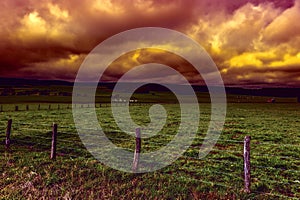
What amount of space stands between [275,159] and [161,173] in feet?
22.3

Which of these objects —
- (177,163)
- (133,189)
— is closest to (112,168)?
(133,189)

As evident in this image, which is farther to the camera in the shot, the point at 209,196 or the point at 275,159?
the point at 275,159

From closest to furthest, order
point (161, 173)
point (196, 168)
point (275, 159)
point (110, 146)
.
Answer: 1. point (161, 173)
2. point (196, 168)
3. point (275, 159)
4. point (110, 146)

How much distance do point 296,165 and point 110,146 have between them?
10136mm

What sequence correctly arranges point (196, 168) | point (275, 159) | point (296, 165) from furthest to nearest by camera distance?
point (275, 159) < point (296, 165) < point (196, 168)

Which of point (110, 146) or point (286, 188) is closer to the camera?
point (286, 188)

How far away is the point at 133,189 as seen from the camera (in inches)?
317

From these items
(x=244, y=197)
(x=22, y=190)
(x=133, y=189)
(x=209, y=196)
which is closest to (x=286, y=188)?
(x=244, y=197)

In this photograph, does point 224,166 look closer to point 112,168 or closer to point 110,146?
point 112,168

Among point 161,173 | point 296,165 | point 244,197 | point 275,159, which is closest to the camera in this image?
point 244,197

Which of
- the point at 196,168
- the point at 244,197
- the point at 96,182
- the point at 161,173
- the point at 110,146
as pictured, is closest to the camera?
the point at 244,197

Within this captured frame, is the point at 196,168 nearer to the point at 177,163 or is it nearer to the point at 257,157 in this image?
the point at 177,163

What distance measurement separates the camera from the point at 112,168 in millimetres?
10133

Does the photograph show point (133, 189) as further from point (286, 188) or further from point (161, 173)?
point (286, 188)
